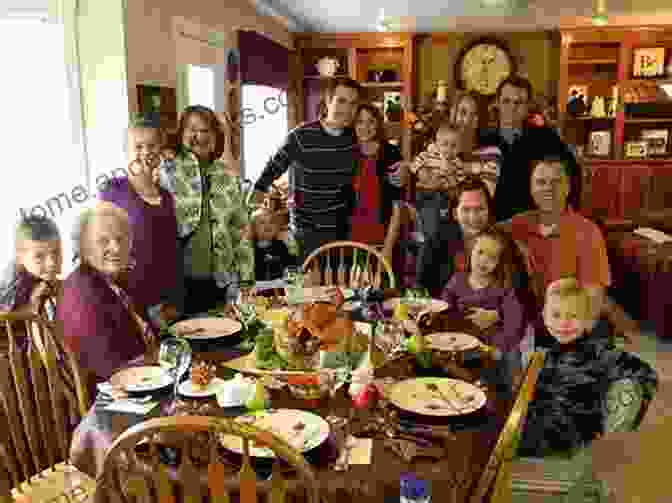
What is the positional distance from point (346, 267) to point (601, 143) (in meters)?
4.66

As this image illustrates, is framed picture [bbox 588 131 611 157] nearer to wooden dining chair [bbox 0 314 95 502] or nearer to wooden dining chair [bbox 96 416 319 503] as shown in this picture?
wooden dining chair [bbox 0 314 95 502]

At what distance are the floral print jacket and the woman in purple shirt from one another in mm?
143

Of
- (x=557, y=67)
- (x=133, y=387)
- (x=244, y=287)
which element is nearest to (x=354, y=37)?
(x=557, y=67)

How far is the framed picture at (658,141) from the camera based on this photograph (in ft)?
21.9

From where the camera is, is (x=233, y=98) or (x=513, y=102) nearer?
(x=513, y=102)

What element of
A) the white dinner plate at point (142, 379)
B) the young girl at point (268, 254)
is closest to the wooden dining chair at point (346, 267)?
the young girl at point (268, 254)

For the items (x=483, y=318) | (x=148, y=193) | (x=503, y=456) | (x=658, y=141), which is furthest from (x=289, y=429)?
(x=658, y=141)

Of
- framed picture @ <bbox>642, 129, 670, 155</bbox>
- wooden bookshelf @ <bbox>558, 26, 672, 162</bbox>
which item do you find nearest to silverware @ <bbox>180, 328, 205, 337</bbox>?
wooden bookshelf @ <bbox>558, 26, 672, 162</bbox>

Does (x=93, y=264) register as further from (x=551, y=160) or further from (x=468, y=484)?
(x=551, y=160)

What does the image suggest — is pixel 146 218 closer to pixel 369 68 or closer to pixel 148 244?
pixel 148 244

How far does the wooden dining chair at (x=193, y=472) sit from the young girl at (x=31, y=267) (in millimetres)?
1005

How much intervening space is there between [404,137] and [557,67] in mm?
1686

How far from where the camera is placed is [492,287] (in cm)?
239

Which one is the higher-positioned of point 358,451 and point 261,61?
point 261,61
